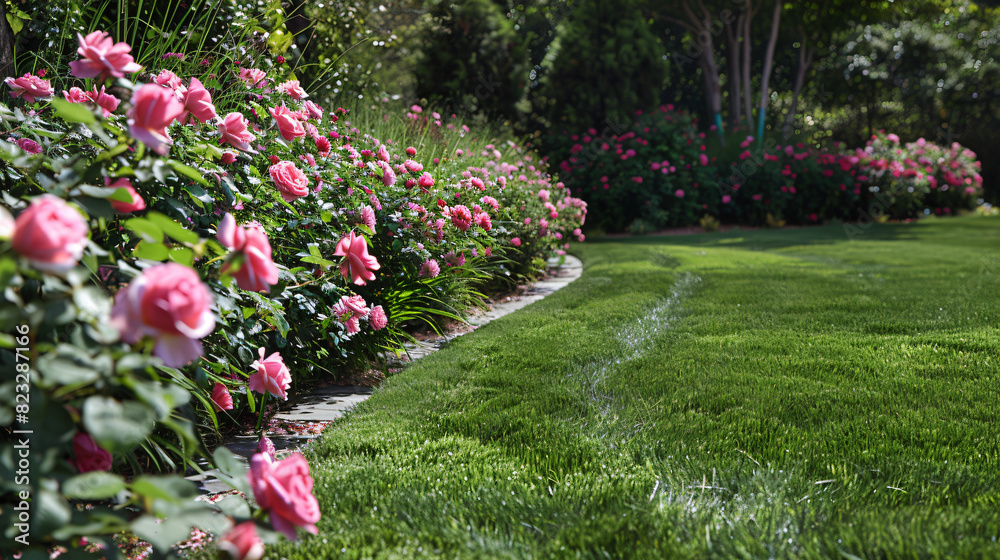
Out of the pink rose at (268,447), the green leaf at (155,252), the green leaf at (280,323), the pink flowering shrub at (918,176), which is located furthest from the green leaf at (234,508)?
the pink flowering shrub at (918,176)

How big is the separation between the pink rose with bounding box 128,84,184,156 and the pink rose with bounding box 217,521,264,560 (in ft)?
2.34

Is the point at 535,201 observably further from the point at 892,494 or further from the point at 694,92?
the point at 694,92

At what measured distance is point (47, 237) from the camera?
2.61ft

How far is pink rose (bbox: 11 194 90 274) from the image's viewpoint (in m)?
0.79

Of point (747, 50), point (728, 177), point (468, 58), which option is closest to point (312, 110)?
point (468, 58)

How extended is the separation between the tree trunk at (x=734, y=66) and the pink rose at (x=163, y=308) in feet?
57.5

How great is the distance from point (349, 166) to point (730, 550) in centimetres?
265

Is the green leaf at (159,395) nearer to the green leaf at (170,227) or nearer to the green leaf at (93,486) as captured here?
the green leaf at (93,486)

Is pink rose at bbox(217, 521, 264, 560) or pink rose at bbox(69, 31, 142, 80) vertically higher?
pink rose at bbox(69, 31, 142, 80)

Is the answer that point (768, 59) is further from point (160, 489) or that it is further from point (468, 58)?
point (160, 489)

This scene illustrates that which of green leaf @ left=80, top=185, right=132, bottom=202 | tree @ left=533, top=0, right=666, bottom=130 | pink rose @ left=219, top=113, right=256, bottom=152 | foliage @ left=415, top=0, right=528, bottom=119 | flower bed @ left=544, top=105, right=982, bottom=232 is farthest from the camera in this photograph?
tree @ left=533, top=0, right=666, bottom=130

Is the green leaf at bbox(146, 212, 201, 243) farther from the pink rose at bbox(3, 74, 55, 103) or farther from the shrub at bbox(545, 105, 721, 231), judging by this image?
the shrub at bbox(545, 105, 721, 231)

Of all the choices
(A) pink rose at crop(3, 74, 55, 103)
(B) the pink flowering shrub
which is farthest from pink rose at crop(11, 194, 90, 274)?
(B) the pink flowering shrub

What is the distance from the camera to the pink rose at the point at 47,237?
2.59 ft
